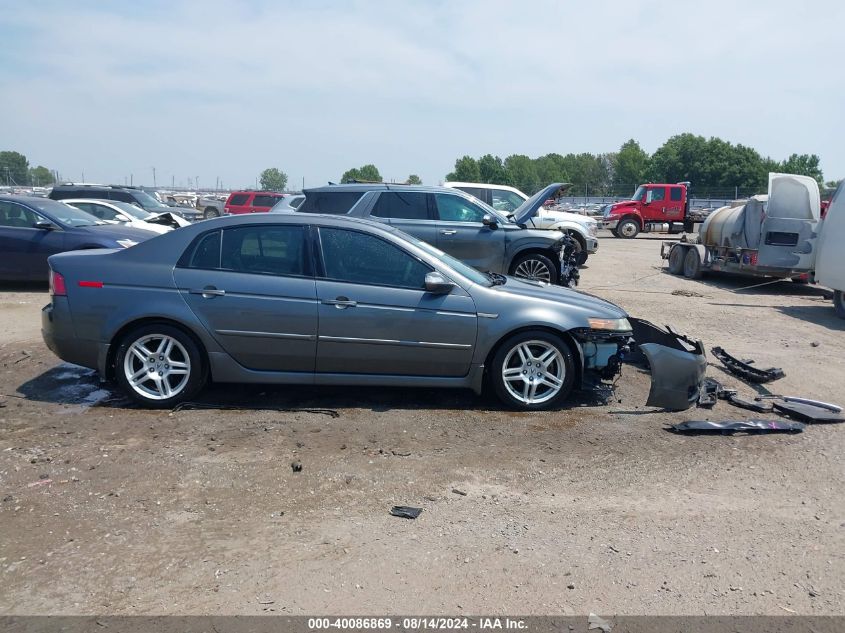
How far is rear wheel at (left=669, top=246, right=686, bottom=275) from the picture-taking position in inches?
678

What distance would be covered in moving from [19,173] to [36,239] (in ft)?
263

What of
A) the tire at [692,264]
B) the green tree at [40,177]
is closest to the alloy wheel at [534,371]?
the tire at [692,264]

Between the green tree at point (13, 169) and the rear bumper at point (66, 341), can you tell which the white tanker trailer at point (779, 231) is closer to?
the rear bumper at point (66, 341)

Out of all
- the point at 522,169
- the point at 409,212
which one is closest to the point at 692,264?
the point at 409,212

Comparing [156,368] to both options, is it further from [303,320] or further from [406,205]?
[406,205]

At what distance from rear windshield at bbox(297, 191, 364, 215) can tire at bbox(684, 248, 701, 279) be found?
28.5 ft

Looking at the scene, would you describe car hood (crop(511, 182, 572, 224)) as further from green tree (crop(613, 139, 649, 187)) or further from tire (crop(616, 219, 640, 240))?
green tree (crop(613, 139, 649, 187))

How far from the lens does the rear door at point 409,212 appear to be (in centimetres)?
1171

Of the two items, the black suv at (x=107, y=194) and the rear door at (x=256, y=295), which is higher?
the black suv at (x=107, y=194)

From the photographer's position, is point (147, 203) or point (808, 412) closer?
point (808, 412)

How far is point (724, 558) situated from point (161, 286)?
4.54 meters

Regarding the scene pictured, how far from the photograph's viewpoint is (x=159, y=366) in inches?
233

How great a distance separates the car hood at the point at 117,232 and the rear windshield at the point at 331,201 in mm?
2899

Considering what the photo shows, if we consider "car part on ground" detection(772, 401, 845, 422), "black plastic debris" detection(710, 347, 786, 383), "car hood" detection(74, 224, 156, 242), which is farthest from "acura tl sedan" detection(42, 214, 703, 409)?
"car hood" detection(74, 224, 156, 242)
